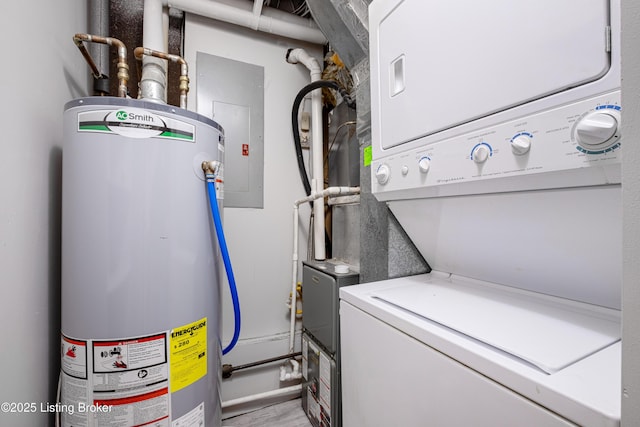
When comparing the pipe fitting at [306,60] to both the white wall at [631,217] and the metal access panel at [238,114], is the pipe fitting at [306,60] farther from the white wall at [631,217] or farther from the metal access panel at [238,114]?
the white wall at [631,217]

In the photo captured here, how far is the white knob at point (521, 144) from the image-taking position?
47 cm

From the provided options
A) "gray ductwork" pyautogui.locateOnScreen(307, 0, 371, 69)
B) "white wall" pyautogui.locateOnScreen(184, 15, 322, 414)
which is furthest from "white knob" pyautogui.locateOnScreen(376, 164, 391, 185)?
"white wall" pyautogui.locateOnScreen(184, 15, 322, 414)

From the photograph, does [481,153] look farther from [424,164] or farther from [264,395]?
[264,395]

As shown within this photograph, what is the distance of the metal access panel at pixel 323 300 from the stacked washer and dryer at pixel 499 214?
0.99 ft

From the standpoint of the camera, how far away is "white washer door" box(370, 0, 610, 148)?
0.41 meters

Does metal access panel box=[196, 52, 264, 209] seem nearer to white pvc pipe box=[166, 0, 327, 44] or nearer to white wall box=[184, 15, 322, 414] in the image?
white wall box=[184, 15, 322, 414]

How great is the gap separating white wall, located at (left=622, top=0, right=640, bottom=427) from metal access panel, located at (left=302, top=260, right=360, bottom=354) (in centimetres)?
93

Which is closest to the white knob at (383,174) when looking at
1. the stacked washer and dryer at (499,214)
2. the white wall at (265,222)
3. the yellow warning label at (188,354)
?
the stacked washer and dryer at (499,214)

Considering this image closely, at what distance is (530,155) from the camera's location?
0.47 m

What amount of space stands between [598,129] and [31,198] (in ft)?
4.44

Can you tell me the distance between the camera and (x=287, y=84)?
69.6 inches

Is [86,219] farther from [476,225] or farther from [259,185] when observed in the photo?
[476,225]

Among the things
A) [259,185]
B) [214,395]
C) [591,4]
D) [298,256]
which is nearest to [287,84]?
[259,185]

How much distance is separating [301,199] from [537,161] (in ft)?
4.36
